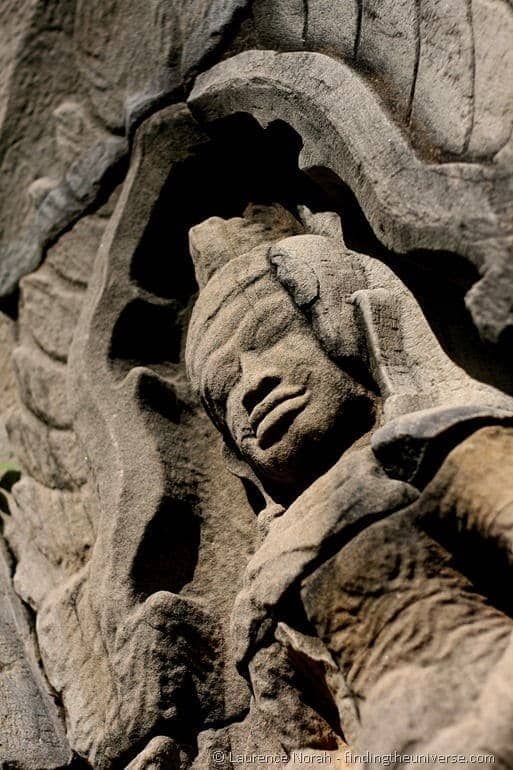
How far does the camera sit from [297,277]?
6.26 ft

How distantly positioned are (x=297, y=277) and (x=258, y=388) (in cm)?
23

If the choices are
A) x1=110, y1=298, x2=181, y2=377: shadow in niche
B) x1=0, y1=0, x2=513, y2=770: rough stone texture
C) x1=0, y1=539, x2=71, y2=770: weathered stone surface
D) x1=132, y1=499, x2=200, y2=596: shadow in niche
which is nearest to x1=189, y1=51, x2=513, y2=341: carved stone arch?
x1=0, y1=0, x2=513, y2=770: rough stone texture

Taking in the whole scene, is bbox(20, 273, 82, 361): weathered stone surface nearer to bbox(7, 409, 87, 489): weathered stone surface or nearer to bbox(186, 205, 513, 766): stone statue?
bbox(7, 409, 87, 489): weathered stone surface

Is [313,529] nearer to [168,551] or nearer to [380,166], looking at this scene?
[168,551]

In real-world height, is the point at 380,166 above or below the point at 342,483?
above

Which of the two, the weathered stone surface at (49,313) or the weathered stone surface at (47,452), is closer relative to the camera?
the weathered stone surface at (47,452)

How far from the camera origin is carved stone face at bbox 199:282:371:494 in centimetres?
183

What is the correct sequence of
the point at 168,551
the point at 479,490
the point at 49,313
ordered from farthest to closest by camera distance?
the point at 49,313 < the point at 168,551 < the point at 479,490

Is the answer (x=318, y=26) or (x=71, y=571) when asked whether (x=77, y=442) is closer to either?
Answer: (x=71, y=571)

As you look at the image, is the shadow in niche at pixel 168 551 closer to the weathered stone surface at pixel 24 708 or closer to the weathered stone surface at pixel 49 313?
the weathered stone surface at pixel 24 708

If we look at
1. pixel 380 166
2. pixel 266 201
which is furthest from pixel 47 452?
pixel 380 166

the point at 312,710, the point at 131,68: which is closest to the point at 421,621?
the point at 312,710

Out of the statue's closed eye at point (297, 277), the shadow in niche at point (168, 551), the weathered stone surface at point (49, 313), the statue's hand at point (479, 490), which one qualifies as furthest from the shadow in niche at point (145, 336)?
the statue's hand at point (479, 490)

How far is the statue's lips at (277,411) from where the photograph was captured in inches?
71.9
